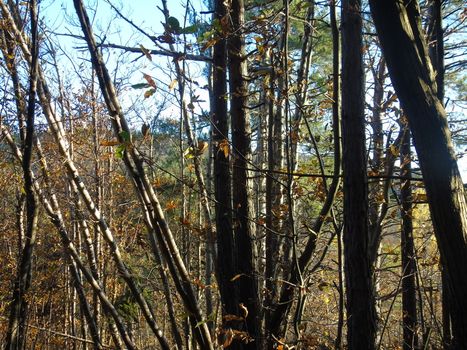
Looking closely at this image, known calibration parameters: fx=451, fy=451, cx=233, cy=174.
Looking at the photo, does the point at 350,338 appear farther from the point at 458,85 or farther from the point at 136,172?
the point at 458,85

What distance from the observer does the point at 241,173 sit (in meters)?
3.60

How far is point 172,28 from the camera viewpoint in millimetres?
2443

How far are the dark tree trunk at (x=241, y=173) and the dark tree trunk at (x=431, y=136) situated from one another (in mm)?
1499

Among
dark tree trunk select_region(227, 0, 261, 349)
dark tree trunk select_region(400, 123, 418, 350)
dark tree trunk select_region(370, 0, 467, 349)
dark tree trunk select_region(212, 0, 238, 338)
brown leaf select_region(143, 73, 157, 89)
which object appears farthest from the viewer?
dark tree trunk select_region(400, 123, 418, 350)

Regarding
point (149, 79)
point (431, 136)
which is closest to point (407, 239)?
point (431, 136)

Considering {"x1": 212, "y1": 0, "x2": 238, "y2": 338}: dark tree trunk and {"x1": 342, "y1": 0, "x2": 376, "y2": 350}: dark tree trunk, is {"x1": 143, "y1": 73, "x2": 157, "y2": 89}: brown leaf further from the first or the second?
{"x1": 342, "y1": 0, "x2": 376, "y2": 350}: dark tree trunk

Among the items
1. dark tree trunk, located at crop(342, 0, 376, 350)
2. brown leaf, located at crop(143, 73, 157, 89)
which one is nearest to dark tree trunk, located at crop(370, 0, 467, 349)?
dark tree trunk, located at crop(342, 0, 376, 350)

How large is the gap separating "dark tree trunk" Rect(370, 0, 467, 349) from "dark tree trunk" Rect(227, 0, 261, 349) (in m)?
1.50

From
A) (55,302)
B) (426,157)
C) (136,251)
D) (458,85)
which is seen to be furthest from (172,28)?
(55,302)

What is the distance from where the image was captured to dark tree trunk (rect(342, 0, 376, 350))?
250 cm

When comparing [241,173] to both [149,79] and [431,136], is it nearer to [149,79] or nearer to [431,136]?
[149,79]

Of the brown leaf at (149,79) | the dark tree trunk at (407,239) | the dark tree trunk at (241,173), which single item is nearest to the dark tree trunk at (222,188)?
the dark tree trunk at (241,173)

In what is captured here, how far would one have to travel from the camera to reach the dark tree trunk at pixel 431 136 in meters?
1.83

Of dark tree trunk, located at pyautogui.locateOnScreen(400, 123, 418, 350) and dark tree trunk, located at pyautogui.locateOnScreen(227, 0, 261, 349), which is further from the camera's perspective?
dark tree trunk, located at pyautogui.locateOnScreen(400, 123, 418, 350)
